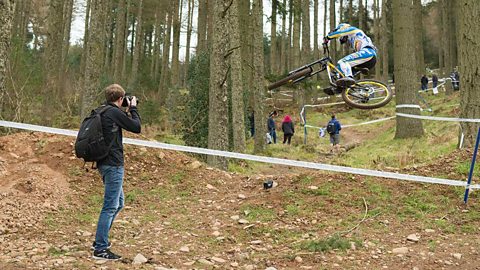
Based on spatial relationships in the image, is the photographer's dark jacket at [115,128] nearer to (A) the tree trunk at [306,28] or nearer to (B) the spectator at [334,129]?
(B) the spectator at [334,129]

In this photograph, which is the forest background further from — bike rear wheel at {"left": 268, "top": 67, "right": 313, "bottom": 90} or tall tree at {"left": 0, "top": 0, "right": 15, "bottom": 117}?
bike rear wheel at {"left": 268, "top": 67, "right": 313, "bottom": 90}

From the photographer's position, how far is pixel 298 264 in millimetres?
5027

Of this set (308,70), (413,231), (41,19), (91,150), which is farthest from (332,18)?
(91,150)

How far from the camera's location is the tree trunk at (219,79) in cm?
906

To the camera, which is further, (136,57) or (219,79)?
(136,57)

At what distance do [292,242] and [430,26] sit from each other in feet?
149

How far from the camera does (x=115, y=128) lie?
483 centimetres

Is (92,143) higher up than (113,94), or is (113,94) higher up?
(113,94)

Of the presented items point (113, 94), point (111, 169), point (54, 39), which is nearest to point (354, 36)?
point (113, 94)

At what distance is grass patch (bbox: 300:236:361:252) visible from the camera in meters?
5.44

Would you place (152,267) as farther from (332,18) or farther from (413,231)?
(332,18)

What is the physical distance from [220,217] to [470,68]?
5528 millimetres

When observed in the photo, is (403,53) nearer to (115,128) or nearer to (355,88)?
(355,88)

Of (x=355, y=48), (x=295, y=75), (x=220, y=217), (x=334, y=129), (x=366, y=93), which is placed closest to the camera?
(x=220, y=217)
